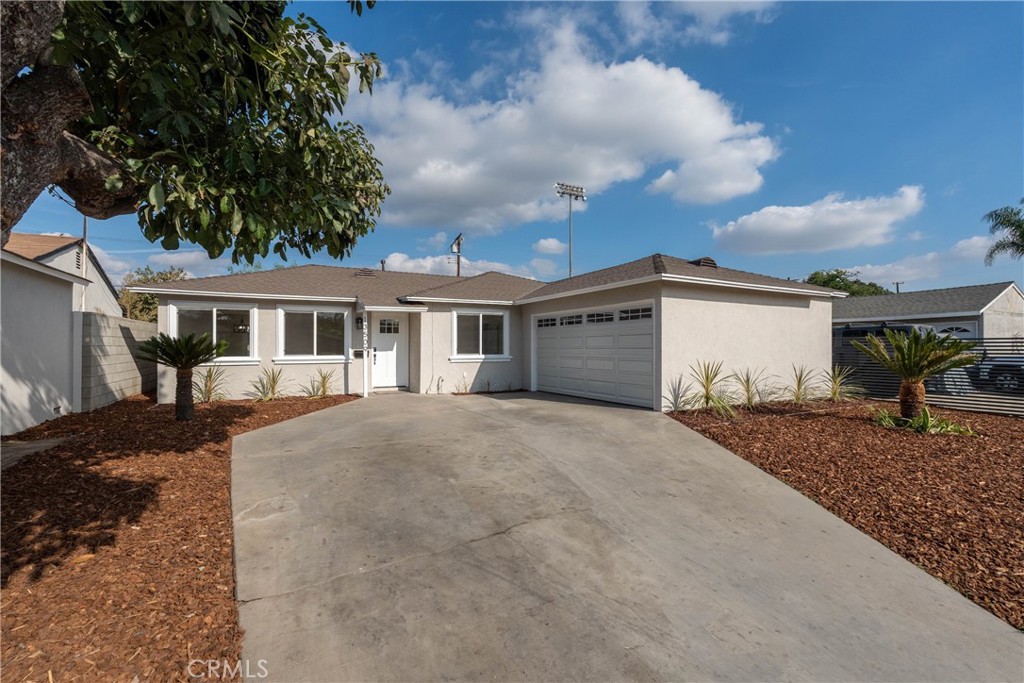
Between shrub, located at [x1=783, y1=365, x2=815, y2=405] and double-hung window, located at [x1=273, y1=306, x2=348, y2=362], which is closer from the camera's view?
shrub, located at [x1=783, y1=365, x2=815, y2=405]

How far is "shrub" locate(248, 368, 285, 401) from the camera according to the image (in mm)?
11781

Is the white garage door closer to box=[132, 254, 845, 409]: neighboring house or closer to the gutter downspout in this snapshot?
box=[132, 254, 845, 409]: neighboring house

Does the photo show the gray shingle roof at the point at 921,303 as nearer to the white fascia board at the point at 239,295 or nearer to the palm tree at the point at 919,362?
the palm tree at the point at 919,362

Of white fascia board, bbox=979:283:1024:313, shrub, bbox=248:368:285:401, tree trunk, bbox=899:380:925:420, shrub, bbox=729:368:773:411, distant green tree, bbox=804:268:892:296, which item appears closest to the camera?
tree trunk, bbox=899:380:925:420

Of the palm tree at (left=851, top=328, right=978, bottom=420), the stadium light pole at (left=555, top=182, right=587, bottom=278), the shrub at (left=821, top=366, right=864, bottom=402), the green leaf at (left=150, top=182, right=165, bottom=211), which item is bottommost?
the shrub at (left=821, top=366, right=864, bottom=402)

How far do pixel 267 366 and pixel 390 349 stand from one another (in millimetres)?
3402

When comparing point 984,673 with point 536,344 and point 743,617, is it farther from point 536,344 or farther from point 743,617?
point 536,344

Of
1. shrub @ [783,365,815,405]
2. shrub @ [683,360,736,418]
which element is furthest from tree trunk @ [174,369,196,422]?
shrub @ [783,365,815,405]

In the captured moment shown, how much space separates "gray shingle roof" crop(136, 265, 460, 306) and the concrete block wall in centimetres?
144

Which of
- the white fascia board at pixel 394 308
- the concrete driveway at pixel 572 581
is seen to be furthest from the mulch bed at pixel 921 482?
the white fascia board at pixel 394 308

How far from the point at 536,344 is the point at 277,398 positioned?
7.38m

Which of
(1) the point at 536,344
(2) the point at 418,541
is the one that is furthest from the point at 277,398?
(2) the point at 418,541

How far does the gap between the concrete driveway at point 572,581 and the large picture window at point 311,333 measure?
21.1 ft

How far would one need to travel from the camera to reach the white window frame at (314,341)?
40.0 ft
